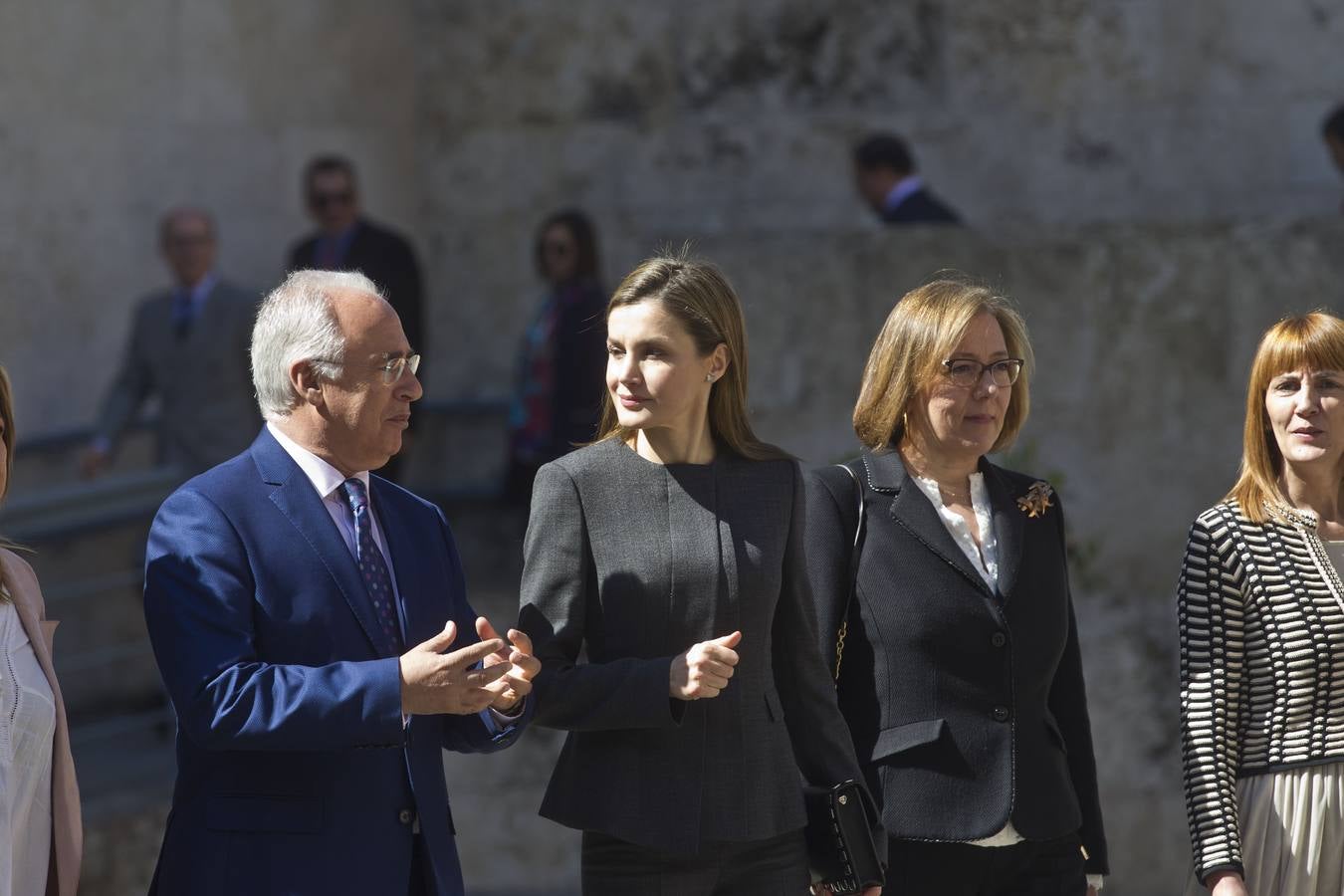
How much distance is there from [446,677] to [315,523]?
0.40 meters

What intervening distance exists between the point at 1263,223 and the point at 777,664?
3.54m

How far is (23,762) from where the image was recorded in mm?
3367

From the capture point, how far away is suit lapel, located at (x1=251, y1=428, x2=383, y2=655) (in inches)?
135

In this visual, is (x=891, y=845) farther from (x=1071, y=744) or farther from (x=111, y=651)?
(x=111, y=651)

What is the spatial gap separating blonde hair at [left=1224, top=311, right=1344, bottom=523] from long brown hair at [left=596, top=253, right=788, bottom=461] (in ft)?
3.40

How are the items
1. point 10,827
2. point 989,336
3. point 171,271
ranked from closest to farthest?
point 10,827 → point 989,336 → point 171,271

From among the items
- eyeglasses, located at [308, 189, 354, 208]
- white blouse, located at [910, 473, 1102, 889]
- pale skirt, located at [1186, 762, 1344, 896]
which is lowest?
pale skirt, located at [1186, 762, 1344, 896]

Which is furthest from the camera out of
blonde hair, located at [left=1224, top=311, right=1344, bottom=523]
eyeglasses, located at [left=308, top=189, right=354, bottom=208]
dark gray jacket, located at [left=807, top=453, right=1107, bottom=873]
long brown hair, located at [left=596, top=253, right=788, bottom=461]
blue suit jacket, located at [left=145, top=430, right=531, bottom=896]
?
eyeglasses, located at [left=308, top=189, right=354, bottom=208]

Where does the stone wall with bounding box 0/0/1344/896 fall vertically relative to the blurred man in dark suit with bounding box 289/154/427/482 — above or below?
above

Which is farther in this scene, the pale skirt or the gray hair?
the pale skirt

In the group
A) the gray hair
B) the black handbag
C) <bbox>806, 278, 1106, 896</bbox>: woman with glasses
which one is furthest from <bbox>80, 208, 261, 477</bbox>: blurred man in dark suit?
the black handbag

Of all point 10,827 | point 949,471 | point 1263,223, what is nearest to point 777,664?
point 949,471

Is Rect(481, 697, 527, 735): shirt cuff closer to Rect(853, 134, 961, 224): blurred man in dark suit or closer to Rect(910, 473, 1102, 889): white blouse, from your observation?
Rect(910, 473, 1102, 889): white blouse

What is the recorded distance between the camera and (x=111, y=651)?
7109mm
